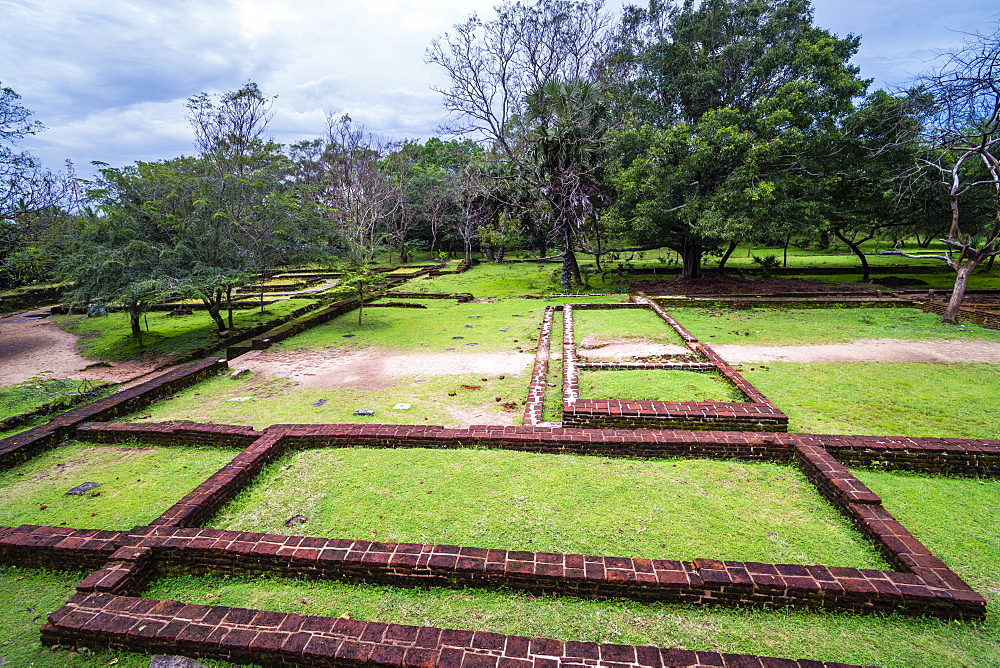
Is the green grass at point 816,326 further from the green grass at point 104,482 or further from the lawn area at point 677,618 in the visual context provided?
the green grass at point 104,482

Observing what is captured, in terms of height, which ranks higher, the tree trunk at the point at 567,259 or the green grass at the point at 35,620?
the tree trunk at the point at 567,259

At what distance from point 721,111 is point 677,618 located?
1546 cm

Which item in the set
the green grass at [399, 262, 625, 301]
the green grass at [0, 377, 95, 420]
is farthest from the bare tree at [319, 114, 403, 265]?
the green grass at [0, 377, 95, 420]

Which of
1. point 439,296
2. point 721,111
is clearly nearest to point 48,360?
point 439,296

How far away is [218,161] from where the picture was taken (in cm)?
1231

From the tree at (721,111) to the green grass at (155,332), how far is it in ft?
44.2

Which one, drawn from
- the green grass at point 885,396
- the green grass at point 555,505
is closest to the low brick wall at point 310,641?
the green grass at point 555,505

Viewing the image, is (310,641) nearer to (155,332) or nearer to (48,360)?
(48,360)

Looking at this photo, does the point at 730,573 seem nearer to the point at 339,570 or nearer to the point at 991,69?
the point at 339,570

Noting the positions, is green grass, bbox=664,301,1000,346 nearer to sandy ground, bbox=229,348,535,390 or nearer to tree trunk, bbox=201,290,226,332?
sandy ground, bbox=229,348,535,390

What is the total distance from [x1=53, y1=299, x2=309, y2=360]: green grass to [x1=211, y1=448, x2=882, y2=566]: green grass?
818cm

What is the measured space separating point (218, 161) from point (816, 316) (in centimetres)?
1665

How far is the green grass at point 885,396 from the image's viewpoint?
17.9 feet

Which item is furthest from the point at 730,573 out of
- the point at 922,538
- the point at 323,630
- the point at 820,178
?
the point at 820,178
